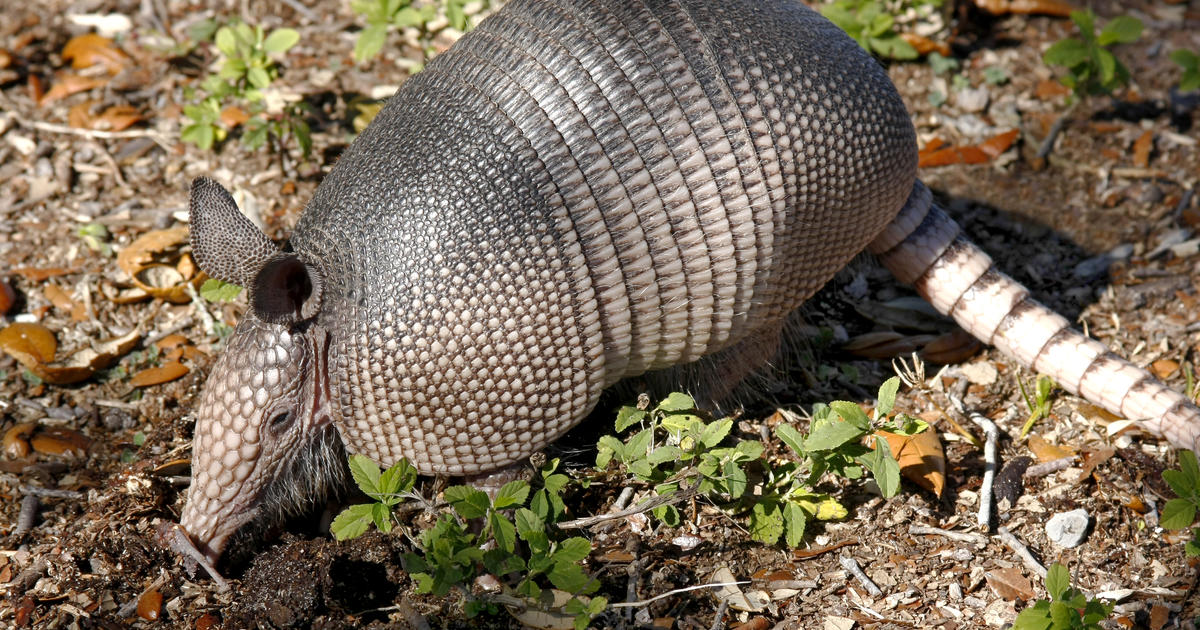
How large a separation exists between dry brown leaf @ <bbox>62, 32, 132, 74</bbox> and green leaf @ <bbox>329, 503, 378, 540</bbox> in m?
4.09

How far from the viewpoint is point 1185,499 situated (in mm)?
3475

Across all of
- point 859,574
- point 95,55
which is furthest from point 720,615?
point 95,55

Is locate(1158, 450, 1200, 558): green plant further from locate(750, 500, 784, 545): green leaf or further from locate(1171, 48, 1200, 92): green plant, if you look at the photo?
locate(1171, 48, 1200, 92): green plant

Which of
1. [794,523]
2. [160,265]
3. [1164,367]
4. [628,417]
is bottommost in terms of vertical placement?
[1164,367]

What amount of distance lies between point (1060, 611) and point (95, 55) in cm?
608

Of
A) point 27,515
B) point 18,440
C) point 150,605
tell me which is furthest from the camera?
point 18,440

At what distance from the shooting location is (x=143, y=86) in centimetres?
611

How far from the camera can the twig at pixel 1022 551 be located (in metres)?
3.77

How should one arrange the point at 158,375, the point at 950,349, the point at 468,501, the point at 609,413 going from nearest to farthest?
the point at 468,501
the point at 609,413
the point at 158,375
the point at 950,349

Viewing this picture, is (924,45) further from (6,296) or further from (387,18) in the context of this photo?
(6,296)

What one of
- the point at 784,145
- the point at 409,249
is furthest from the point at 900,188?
the point at 409,249

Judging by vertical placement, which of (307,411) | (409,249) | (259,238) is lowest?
(307,411)

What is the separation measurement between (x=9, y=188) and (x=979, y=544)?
528 centimetres

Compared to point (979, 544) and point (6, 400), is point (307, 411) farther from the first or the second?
point (979, 544)
